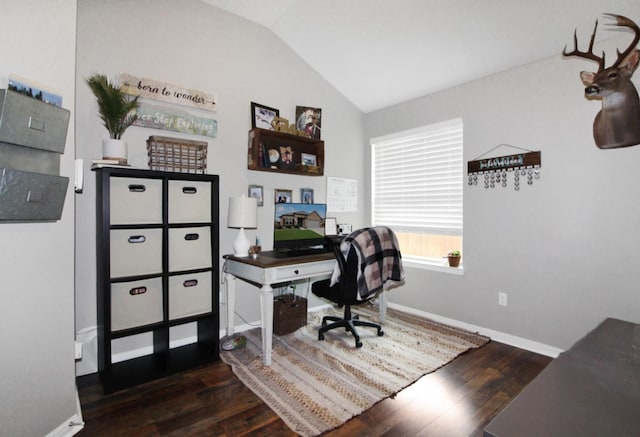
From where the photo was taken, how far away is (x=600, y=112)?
216 centimetres

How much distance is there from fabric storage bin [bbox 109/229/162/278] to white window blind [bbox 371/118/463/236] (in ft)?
8.11

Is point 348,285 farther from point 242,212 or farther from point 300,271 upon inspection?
point 242,212

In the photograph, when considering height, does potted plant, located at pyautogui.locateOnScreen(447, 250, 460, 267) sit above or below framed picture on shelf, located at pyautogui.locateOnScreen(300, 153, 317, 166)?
below

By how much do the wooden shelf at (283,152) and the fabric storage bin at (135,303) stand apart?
1313 mm

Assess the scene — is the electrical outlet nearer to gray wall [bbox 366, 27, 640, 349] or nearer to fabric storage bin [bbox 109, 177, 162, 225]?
gray wall [bbox 366, 27, 640, 349]

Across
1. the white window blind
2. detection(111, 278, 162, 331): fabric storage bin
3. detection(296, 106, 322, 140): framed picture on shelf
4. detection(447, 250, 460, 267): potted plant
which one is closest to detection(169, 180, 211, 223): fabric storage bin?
detection(111, 278, 162, 331): fabric storage bin

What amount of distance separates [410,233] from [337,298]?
1.38 m

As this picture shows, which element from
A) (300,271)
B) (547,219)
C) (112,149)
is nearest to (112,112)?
(112,149)

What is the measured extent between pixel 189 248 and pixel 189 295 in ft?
1.12

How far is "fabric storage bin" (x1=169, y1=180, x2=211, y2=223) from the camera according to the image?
7.34 feet

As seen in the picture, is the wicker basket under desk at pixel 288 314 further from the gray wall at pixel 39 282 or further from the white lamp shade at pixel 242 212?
the gray wall at pixel 39 282

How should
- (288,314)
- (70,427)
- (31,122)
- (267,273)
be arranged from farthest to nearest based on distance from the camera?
1. (288,314)
2. (267,273)
3. (70,427)
4. (31,122)

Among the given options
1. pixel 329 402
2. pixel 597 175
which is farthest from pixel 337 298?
pixel 597 175

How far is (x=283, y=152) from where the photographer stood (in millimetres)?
3131
